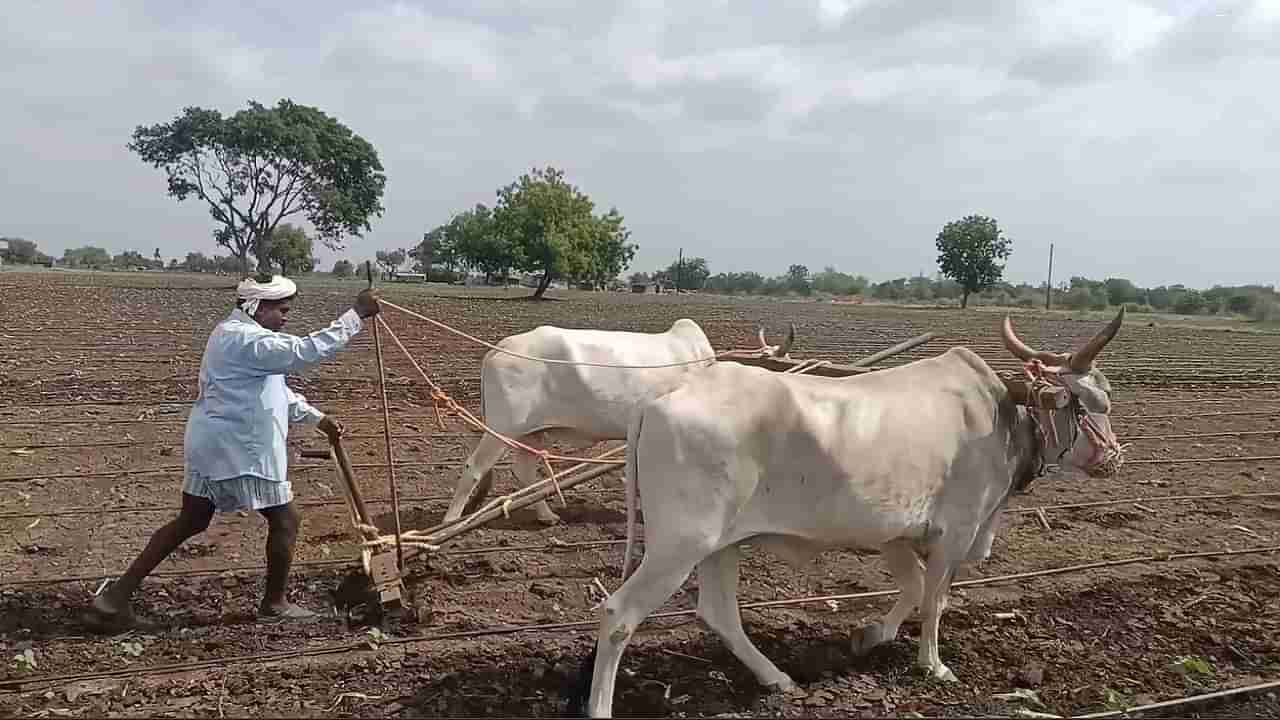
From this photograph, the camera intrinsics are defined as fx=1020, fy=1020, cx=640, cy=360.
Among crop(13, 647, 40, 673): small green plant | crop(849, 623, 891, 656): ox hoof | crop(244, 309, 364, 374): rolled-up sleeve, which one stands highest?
crop(244, 309, 364, 374): rolled-up sleeve

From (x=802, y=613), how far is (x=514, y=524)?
9.40ft

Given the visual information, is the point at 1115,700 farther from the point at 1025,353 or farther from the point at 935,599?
the point at 1025,353

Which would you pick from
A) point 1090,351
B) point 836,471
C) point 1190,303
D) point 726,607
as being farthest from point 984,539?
point 1190,303

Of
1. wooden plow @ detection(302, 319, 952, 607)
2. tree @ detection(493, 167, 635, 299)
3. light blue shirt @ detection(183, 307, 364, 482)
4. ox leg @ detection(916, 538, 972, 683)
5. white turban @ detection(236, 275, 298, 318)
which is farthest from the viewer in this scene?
tree @ detection(493, 167, 635, 299)

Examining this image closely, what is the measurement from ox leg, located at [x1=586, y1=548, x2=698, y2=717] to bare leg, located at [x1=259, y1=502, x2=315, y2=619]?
2.21 m

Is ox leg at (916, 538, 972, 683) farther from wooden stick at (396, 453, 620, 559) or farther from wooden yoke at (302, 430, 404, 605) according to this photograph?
wooden yoke at (302, 430, 404, 605)

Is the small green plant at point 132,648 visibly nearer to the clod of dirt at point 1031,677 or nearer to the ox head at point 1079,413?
the clod of dirt at point 1031,677

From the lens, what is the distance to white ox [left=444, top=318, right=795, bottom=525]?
26.6 feet

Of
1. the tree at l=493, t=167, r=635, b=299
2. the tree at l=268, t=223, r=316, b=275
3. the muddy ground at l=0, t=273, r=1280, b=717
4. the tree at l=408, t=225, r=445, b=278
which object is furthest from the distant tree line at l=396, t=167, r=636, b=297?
the tree at l=408, t=225, r=445, b=278

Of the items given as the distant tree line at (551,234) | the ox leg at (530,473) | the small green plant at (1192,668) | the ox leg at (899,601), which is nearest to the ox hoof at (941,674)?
the ox leg at (899,601)

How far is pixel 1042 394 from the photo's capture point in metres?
5.47

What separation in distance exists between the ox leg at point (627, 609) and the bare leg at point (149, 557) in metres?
2.56

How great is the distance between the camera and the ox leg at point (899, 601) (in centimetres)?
554

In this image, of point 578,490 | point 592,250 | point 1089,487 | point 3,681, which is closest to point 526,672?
point 3,681
